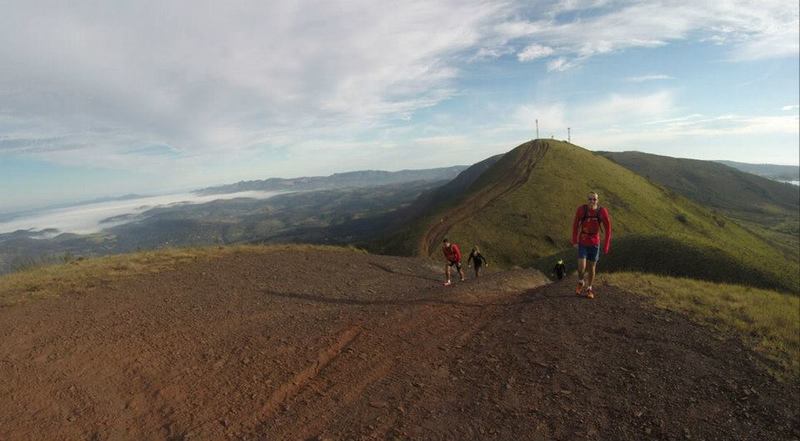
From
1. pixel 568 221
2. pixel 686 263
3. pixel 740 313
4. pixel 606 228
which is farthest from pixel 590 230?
pixel 568 221

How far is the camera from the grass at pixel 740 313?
9.22 meters

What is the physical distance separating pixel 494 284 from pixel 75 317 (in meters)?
13.8

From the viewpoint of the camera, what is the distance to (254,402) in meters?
7.66

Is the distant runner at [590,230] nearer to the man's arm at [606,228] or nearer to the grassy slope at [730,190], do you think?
the man's arm at [606,228]

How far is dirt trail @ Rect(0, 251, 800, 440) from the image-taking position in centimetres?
691

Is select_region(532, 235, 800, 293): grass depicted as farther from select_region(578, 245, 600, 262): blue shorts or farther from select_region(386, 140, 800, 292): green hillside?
select_region(578, 245, 600, 262): blue shorts

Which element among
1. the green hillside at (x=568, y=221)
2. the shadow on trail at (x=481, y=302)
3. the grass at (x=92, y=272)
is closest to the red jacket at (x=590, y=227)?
the shadow on trail at (x=481, y=302)

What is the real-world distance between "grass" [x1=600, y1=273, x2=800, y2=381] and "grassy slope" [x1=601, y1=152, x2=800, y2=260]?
136m

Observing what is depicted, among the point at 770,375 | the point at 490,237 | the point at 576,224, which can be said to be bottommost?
the point at 490,237

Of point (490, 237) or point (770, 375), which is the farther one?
point (490, 237)

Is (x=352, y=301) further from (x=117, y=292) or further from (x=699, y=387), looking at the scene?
(x=699, y=387)

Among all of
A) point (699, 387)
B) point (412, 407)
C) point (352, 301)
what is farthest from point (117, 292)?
point (699, 387)

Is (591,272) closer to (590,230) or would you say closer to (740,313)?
(590,230)

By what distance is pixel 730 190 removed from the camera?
173500mm
